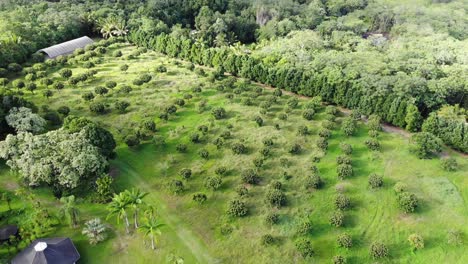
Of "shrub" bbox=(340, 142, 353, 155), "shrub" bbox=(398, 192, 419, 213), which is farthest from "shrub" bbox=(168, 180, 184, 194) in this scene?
"shrub" bbox=(398, 192, 419, 213)

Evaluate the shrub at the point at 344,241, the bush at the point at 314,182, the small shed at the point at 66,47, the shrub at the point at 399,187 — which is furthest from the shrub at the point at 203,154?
the small shed at the point at 66,47

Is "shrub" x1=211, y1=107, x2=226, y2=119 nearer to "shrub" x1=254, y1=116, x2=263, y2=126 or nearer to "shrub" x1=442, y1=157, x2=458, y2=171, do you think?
"shrub" x1=254, y1=116, x2=263, y2=126

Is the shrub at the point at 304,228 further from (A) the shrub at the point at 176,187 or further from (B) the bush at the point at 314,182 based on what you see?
(A) the shrub at the point at 176,187

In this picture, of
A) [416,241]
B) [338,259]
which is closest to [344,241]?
[338,259]

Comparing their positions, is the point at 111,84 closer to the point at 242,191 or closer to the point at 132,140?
the point at 132,140

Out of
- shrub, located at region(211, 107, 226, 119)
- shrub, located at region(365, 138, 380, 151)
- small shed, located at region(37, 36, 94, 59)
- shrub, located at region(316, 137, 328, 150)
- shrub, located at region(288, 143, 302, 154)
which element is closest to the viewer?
shrub, located at region(288, 143, 302, 154)
